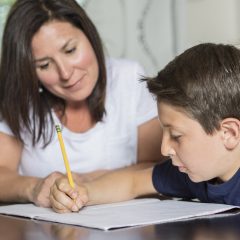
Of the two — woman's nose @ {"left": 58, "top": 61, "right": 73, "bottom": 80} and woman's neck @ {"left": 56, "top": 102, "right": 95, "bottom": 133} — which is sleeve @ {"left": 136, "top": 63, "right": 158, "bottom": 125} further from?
woman's nose @ {"left": 58, "top": 61, "right": 73, "bottom": 80}

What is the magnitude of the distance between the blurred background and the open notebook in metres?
1.02

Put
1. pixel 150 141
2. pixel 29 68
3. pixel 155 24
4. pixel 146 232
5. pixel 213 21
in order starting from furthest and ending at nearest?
pixel 155 24
pixel 213 21
pixel 150 141
pixel 29 68
pixel 146 232

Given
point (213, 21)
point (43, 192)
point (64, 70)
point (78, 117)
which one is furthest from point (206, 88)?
point (213, 21)

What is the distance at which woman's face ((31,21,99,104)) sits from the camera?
1513 mm

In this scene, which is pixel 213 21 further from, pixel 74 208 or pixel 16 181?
pixel 74 208

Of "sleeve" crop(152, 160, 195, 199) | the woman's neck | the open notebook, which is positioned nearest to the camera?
the open notebook

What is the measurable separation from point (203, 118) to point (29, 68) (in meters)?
0.66

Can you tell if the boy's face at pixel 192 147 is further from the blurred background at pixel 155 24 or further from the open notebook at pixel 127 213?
the blurred background at pixel 155 24

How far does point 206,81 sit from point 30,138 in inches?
27.9

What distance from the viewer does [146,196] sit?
51.8 inches

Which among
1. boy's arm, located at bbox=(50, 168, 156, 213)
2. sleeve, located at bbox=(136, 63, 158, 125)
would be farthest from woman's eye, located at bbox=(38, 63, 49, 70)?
boy's arm, located at bbox=(50, 168, 156, 213)

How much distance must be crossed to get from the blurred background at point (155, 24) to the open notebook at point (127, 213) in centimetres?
102

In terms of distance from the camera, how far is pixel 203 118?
3.41 feet

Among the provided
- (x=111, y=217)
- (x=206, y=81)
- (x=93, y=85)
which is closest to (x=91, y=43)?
(x=93, y=85)
